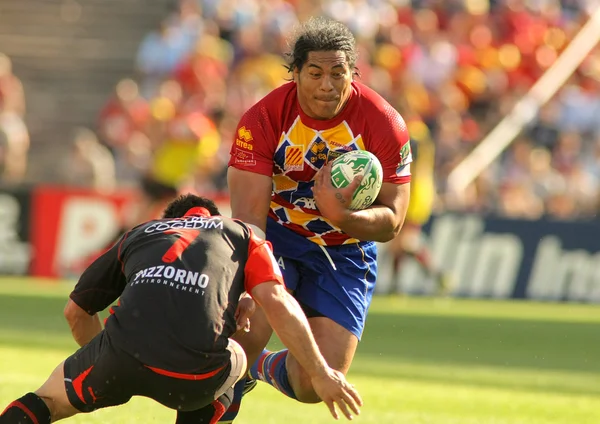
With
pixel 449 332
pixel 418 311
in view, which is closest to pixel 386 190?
pixel 449 332

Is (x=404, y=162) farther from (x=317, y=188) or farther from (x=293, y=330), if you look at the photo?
(x=293, y=330)

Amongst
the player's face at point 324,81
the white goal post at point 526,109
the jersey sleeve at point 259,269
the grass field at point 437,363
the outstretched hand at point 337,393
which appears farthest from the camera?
the white goal post at point 526,109

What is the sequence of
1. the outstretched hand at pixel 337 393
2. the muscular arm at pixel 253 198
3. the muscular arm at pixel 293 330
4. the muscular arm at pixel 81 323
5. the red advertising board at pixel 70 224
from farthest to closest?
the red advertising board at pixel 70 224 → the muscular arm at pixel 253 198 → the muscular arm at pixel 81 323 → the muscular arm at pixel 293 330 → the outstretched hand at pixel 337 393

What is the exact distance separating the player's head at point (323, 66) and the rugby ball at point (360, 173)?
0.33 metres

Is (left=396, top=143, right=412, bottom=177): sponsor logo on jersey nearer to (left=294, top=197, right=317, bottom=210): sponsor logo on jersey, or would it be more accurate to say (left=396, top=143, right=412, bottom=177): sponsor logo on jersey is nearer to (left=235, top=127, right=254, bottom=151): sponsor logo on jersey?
(left=294, top=197, right=317, bottom=210): sponsor logo on jersey

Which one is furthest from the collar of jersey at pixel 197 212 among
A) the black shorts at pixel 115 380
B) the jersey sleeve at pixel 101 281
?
the black shorts at pixel 115 380

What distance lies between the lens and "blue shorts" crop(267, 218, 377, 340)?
757 centimetres

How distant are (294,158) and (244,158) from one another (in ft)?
0.98

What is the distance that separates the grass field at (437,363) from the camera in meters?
8.35

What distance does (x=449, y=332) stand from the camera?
13859 millimetres

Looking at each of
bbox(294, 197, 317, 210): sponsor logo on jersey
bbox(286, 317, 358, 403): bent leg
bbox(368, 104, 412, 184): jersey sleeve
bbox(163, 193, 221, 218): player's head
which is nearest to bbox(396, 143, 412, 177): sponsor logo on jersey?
bbox(368, 104, 412, 184): jersey sleeve

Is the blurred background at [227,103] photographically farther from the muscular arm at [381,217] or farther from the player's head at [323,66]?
the player's head at [323,66]

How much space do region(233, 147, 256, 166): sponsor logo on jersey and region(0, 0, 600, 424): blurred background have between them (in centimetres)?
566

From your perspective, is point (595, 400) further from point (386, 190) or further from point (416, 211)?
point (416, 211)
